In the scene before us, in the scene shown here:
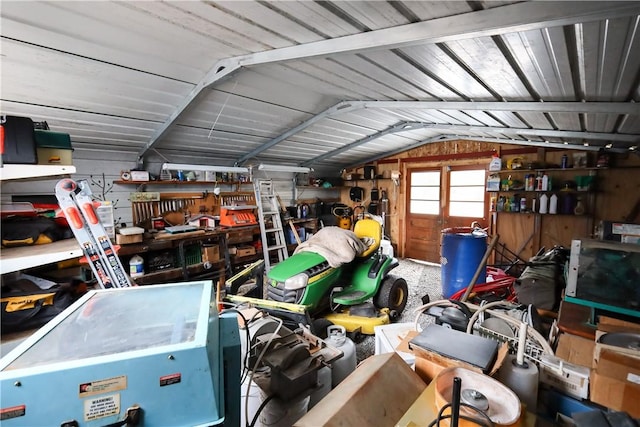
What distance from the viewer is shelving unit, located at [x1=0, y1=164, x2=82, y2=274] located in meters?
1.32

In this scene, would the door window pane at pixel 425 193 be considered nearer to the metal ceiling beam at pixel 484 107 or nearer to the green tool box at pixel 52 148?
the metal ceiling beam at pixel 484 107

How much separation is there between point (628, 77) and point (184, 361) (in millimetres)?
2669

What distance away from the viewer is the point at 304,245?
3291mm

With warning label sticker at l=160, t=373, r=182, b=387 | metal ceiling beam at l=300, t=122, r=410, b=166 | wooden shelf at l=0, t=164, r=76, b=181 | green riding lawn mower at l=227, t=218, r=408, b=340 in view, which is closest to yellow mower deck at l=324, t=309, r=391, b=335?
green riding lawn mower at l=227, t=218, r=408, b=340

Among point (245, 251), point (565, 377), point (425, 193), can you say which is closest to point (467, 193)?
point (425, 193)

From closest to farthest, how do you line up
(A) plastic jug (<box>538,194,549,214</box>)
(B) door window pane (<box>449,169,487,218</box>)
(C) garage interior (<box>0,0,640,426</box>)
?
(C) garage interior (<box>0,0,640,426</box>), (A) plastic jug (<box>538,194,549,214</box>), (B) door window pane (<box>449,169,487,218</box>)

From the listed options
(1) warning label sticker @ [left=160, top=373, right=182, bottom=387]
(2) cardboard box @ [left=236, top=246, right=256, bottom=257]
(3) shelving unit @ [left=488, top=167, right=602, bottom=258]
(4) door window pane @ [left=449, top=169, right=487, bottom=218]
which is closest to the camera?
(1) warning label sticker @ [left=160, top=373, right=182, bottom=387]

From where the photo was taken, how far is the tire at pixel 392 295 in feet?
10.8

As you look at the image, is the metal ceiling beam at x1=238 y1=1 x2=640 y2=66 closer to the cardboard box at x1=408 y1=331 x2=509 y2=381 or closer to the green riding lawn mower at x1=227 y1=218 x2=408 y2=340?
the cardboard box at x1=408 y1=331 x2=509 y2=381

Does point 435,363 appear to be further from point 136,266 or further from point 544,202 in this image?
point 544,202

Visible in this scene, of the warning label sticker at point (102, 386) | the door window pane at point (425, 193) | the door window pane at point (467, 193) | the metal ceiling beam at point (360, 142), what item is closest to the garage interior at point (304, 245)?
the warning label sticker at point (102, 386)

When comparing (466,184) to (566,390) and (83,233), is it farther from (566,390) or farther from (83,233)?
(83,233)

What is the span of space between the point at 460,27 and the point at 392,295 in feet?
9.10

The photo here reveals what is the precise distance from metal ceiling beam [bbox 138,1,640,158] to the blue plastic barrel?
2.79 metres
